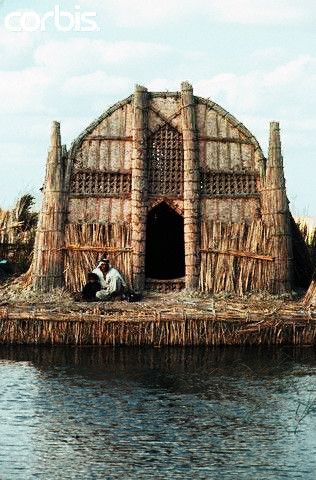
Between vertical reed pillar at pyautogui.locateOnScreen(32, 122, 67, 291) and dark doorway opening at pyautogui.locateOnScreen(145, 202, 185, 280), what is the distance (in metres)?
4.34

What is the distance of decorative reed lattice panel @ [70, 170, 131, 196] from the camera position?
1811cm

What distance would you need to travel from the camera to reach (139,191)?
17.9 m

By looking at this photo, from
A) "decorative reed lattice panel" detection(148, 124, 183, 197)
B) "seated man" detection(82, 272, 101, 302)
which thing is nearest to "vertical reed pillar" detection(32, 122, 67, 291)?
"seated man" detection(82, 272, 101, 302)

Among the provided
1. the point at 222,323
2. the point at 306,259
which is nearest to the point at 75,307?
the point at 222,323

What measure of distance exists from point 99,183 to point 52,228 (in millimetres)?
1135

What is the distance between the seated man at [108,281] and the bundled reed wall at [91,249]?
38 cm

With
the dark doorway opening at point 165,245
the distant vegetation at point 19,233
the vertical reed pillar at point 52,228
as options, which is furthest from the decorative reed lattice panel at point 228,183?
the distant vegetation at point 19,233

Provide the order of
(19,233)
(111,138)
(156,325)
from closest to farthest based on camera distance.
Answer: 1. (156,325)
2. (111,138)
3. (19,233)

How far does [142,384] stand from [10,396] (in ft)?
6.04

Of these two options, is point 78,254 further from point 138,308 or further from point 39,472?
point 39,472

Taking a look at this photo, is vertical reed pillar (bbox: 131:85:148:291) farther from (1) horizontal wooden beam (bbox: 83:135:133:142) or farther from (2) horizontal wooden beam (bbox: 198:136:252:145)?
(2) horizontal wooden beam (bbox: 198:136:252:145)

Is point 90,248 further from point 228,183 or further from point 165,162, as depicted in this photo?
point 228,183

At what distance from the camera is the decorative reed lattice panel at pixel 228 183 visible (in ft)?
59.8

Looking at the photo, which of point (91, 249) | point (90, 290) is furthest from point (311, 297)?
point (91, 249)
